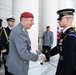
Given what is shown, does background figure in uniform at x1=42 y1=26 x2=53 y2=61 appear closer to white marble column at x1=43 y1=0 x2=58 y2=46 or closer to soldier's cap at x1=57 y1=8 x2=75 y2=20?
white marble column at x1=43 y1=0 x2=58 y2=46

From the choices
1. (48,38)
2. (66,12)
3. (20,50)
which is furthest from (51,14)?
(66,12)

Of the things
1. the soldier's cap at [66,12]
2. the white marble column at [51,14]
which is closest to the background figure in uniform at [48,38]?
the white marble column at [51,14]

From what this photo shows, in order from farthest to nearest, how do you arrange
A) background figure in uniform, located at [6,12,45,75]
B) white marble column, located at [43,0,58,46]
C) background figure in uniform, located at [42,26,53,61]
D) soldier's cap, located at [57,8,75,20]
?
white marble column, located at [43,0,58,46], background figure in uniform, located at [42,26,53,61], background figure in uniform, located at [6,12,45,75], soldier's cap, located at [57,8,75,20]

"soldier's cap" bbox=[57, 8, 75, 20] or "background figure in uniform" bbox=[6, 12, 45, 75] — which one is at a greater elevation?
"soldier's cap" bbox=[57, 8, 75, 20]

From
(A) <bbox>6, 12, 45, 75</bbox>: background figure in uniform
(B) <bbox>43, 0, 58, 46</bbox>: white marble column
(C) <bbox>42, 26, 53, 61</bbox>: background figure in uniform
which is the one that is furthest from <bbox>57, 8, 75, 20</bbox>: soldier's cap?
(B) <bbox>43, 0, 58, 46</bbox>: white marble column

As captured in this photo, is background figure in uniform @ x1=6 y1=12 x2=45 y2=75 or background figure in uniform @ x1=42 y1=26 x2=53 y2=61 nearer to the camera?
background figure in uniform @ x1=6 y1=12 x2=45 y2=75

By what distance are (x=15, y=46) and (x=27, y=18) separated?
0.46m

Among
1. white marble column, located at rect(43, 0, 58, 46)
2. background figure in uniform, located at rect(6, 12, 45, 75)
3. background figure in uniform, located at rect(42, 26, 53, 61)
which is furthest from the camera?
white marble column, located at rect(43, 0, 58, 46)

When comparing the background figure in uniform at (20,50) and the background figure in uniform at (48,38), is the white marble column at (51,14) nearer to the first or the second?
the background figure in uniform at (48,38)

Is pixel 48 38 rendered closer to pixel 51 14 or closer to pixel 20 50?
pixel 51 14

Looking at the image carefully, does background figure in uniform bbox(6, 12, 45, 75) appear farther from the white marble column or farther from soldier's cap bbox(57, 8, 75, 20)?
the white marble column

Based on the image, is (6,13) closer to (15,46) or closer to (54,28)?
(54,28)

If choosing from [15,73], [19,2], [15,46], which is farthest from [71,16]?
[19,2]

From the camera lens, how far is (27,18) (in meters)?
3.72
